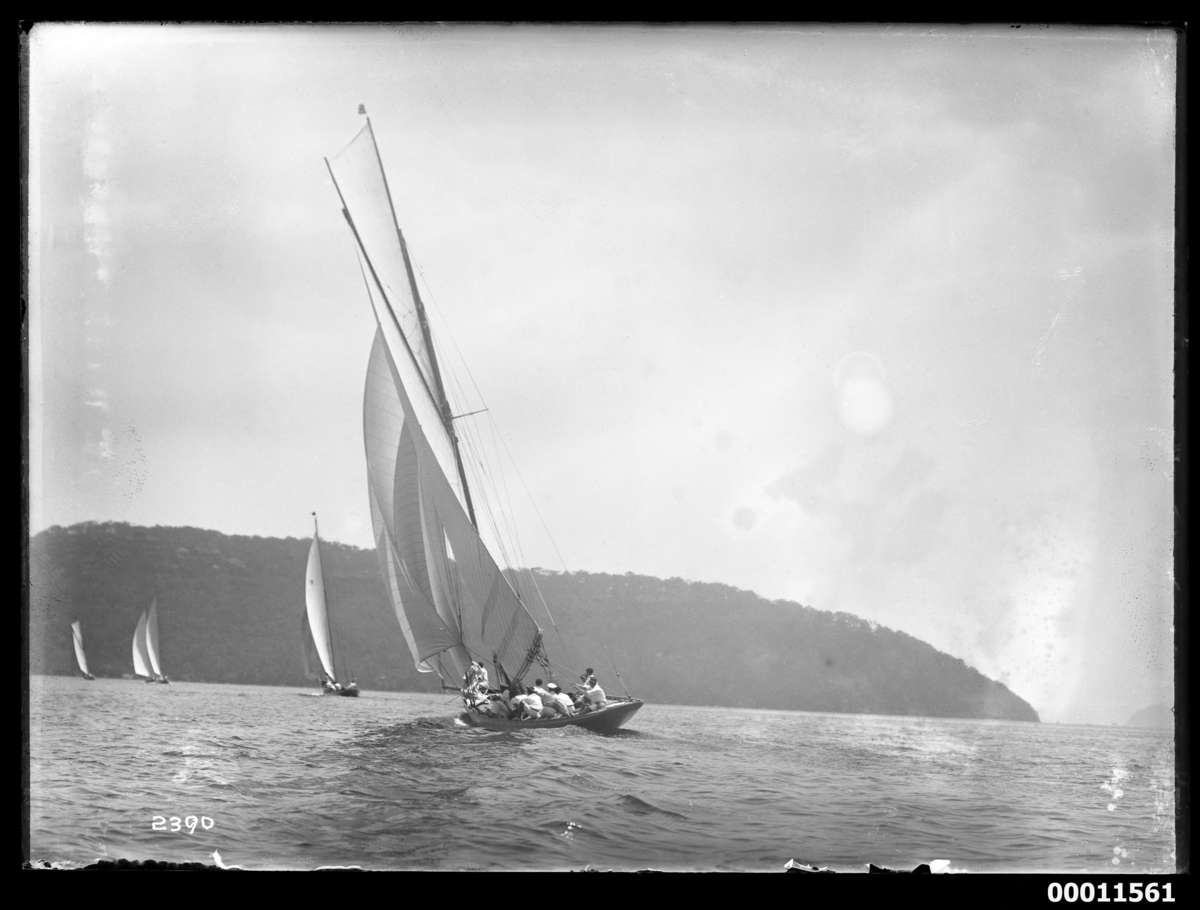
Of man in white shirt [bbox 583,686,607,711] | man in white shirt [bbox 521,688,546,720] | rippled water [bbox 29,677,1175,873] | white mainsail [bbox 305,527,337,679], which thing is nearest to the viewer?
rippled water [bbox 29,677,1175,873]

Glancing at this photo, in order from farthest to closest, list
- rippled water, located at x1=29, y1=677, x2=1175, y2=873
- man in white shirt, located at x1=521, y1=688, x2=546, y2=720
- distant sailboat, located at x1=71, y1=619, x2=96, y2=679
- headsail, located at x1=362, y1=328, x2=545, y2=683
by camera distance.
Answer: man in white shirt, located at x1=521, y1=688, x2=546, y2=720 < headsail, located at x1=362, y1=328, x2=545, y2=683 < distant sailboat, located at x1=71, y1=619, x2=96, y2=679 < rippled water, located at x1=29, y1=677, x2=1175, y2=873

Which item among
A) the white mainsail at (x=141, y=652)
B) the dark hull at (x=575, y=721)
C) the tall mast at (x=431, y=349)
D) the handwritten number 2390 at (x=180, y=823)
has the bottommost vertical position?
the handwritten number 2390 at (x=180, y=823)

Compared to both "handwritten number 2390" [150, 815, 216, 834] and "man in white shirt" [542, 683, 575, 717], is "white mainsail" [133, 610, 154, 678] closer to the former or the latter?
"handwritten number 2390" [150, 815, 216, 834]

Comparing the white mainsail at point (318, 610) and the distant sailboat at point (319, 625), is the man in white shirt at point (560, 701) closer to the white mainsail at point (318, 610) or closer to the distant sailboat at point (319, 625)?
the distant sailboat at point (319, 625)

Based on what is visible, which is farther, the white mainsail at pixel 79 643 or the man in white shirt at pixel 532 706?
the man in white shirt at pixel 532 706

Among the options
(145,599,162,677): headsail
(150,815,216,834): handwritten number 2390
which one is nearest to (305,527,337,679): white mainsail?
(145,599,162,677): headsail

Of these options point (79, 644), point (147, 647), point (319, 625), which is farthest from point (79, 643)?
point (319, 625)

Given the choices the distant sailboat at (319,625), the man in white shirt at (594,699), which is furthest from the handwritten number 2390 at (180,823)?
the man in white shirt at (594,699)
